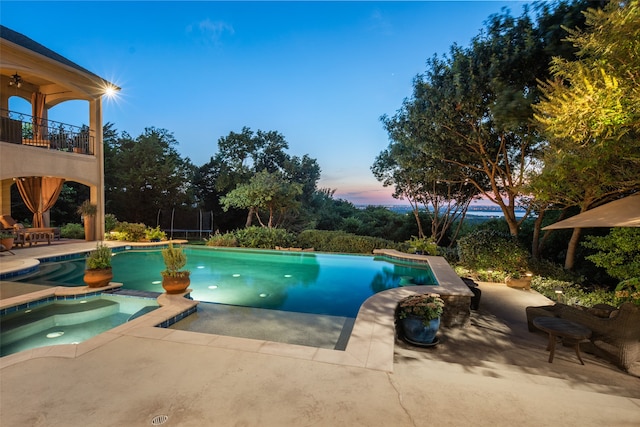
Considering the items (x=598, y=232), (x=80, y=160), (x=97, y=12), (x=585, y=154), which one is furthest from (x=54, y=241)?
(x=598, y=232)

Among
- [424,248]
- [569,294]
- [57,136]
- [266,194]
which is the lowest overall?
[569,294]

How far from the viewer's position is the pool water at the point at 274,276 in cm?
664

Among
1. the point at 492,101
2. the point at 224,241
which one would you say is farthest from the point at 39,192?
the point at 492,101

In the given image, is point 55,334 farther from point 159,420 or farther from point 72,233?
point 72,233

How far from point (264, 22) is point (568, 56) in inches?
482

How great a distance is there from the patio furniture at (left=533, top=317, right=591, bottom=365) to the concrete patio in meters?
0.25

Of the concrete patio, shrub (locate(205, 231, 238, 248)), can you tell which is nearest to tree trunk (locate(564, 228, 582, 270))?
the concrete patio

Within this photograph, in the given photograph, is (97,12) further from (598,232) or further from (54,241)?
(598,232)

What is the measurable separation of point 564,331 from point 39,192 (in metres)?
A: 17.5

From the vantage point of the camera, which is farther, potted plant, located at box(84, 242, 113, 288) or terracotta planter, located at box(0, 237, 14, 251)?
terracotta planter, located at box(0, 237, 14, 251)

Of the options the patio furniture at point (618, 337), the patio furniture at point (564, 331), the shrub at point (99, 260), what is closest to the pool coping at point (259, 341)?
the shrub at point (99, 260)

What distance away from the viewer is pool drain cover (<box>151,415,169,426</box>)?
2266 mm

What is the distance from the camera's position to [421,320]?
452 centimetres

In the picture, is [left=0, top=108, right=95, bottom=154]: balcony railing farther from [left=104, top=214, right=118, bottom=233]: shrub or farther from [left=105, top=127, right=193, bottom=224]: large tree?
[left=105, top=127, right=193, bottom=224]: large tree
